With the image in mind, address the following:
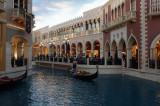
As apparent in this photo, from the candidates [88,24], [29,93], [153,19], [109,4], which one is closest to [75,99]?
[29,93]

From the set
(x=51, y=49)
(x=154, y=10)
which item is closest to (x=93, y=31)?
(x=154, y=10)

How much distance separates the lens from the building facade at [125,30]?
34.1 ft

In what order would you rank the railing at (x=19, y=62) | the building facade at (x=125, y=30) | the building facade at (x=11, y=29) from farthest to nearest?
1. the railing at (x=19, y=62)
2. the building facade at (x=125, y=30)
3. the building facade at (x=11, y=29)

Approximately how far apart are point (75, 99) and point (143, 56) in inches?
251

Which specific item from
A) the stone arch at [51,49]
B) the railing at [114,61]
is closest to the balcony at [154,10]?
the railing at [114,61]

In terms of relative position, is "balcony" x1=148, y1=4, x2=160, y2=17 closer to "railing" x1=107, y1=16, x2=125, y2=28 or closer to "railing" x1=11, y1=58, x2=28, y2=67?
"railing" x1=107, y1=16, x2=125, y2=28

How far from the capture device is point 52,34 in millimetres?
27328

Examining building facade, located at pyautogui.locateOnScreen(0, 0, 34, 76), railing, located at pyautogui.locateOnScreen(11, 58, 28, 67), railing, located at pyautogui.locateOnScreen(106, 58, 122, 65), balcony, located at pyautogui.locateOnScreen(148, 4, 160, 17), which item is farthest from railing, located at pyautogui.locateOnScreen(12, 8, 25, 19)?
balcony, located at pyautogui.locateOnScreen(148, 4, 160, 17)

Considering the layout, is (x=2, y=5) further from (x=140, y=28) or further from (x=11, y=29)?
(x=140, y=28)

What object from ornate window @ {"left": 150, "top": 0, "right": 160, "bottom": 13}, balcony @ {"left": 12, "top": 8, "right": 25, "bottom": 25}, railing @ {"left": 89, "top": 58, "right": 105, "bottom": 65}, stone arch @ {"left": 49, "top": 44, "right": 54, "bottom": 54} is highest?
ornate window @ {"left": 150, "top": 0, "right": 160, "bottom": 13}

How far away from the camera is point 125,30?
511 inches

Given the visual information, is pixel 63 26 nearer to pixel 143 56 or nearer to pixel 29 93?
pixel 143 56

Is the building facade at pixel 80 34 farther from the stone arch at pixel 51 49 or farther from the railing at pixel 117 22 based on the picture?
the railing at pixel 117 22

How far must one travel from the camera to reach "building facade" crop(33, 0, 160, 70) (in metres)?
10.4
